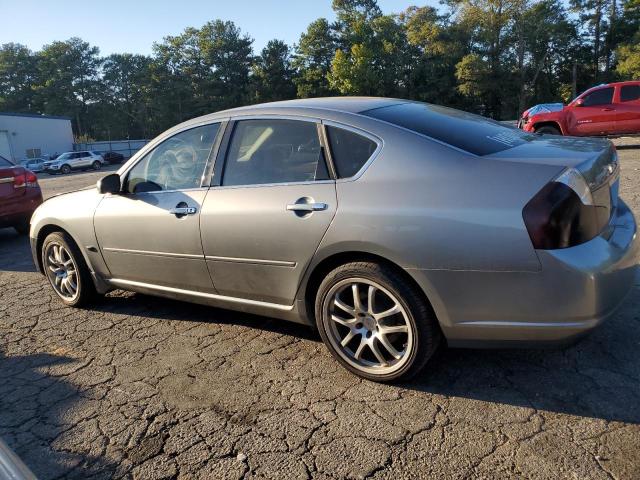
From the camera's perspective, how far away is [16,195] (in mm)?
7238

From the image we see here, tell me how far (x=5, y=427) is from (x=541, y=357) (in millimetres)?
2976

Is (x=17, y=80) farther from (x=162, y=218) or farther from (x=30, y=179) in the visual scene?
(x=162, y=218)

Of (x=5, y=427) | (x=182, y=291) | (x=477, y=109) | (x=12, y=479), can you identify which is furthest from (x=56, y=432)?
(x=477, y=109)

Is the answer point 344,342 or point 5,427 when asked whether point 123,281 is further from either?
point 344,342

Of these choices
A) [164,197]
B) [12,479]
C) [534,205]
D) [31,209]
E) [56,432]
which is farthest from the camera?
[31,209]

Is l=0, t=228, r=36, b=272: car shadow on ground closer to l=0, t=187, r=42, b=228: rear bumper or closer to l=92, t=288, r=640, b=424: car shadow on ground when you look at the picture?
l=0, t=187, r=42, b=228: rear bumper

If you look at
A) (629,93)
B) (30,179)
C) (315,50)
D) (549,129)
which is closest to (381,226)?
(30,179)

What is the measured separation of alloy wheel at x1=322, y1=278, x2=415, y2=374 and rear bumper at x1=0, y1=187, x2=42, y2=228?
6.12 metres

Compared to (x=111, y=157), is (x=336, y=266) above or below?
above

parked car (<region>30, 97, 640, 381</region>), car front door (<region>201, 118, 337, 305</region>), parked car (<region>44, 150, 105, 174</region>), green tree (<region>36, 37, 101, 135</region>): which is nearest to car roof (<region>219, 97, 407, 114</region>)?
parked car (<region>30, 97, 640, 381</region>)

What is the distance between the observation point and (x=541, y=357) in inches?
117

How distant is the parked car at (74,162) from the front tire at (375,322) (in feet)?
129

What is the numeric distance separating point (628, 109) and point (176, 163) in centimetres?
1370

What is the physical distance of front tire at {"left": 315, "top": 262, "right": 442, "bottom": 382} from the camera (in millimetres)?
2582
